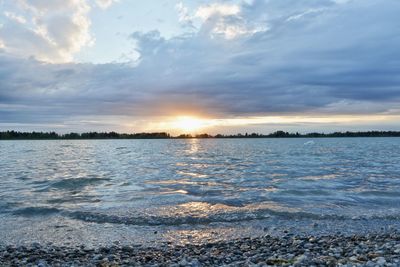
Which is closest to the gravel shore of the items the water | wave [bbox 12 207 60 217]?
the water

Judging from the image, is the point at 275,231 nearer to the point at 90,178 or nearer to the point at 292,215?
the point at 292,215

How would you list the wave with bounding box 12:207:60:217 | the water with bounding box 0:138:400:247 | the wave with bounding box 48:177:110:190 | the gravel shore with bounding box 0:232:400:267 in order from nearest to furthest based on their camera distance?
1. the gravel shore with bounding box 0:232:400:267
2. the water with bounding box 0:138:400:247
3. the wave with bounding box 12:207:60:217
4. the wave with bounding box 48:177:110:190

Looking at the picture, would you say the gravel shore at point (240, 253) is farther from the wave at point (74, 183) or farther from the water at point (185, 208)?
the wave at point (74, 183)

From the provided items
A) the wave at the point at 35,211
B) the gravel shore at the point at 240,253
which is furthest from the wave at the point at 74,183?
the gravel shore at the point at 240,253

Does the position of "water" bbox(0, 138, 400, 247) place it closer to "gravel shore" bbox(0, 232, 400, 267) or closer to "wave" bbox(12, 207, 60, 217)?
A: "wave" bbox(12, 207, 60, 217)

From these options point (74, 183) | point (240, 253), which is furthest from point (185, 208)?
point (74, 183)

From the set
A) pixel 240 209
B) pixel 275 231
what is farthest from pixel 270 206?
pixel 275 231

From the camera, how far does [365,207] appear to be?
19.2 meters

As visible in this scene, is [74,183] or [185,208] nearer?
[185,208]

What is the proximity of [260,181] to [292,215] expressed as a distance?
12.3m

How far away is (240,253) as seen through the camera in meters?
11.2

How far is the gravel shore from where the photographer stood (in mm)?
9727

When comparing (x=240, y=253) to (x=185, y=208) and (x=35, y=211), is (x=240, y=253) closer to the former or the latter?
(x=185, y=208)

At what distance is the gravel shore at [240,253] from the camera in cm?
973
